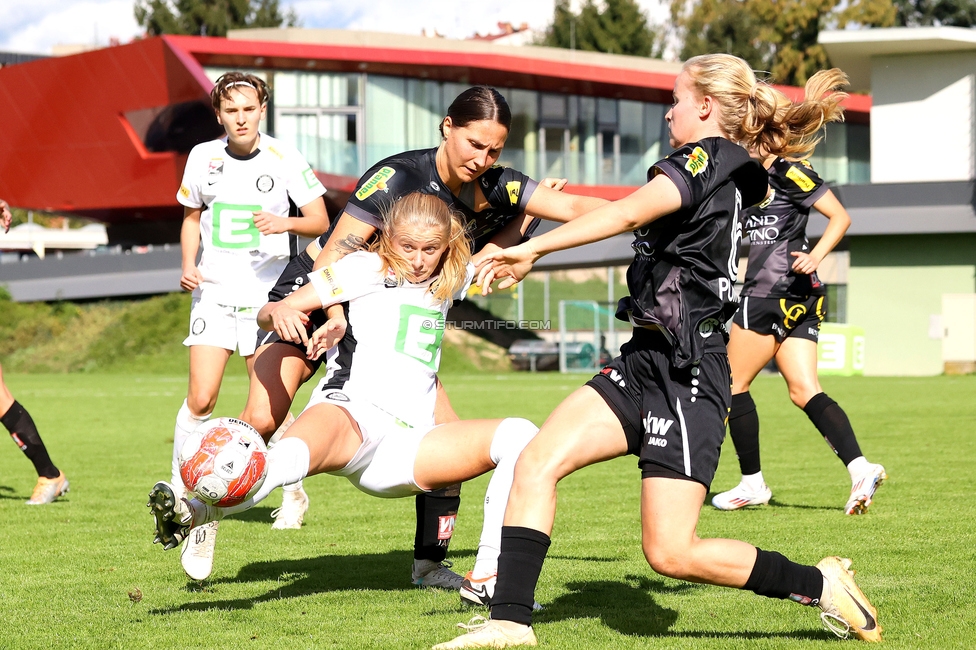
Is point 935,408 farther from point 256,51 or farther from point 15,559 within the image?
point 256,51

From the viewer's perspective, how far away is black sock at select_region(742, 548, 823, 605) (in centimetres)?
390

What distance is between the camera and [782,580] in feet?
12.9

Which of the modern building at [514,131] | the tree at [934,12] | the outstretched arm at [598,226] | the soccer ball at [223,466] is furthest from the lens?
the tree at [934,12]

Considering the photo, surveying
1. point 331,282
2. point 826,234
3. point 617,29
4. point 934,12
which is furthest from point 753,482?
point 934,12

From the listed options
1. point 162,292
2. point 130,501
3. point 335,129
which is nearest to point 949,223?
point 335,129

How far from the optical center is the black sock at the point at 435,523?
4.99 metres

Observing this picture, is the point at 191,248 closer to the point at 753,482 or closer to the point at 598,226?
the point at 598,226

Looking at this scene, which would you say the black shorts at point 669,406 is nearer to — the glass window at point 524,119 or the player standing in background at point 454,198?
the player standing in background at point 454,198

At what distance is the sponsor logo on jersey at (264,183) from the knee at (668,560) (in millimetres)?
3673

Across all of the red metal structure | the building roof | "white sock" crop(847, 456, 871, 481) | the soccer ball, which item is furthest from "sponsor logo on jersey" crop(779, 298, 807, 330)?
the red metal structure

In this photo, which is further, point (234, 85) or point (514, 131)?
point (514, 131)

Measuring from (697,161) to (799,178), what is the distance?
145 inches

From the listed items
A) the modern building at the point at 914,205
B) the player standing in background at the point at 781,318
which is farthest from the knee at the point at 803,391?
the modern building at the point at 914,205

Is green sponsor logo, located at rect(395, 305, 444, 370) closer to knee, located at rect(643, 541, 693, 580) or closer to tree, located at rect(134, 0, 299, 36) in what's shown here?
knee, located at rect(643, 541, 693, 580)
